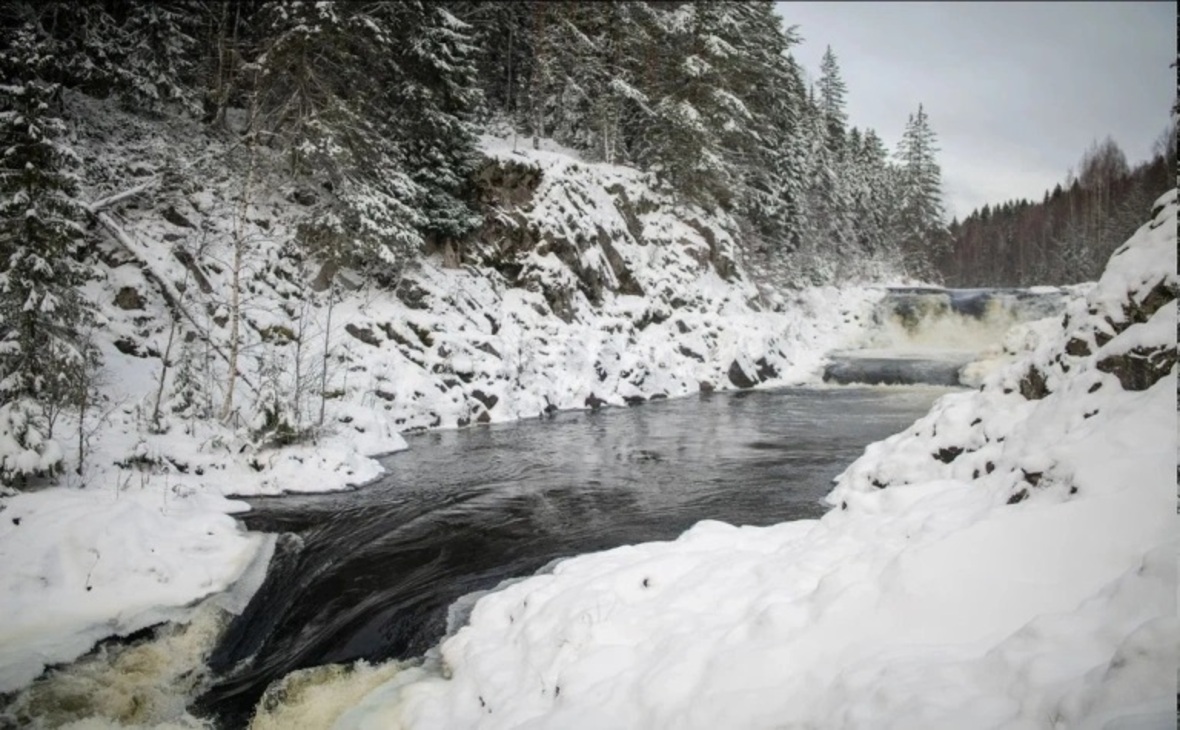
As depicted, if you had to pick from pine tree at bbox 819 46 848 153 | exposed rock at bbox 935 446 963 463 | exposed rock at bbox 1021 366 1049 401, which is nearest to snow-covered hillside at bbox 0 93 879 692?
exposed rock at bbox 935 446 963 463

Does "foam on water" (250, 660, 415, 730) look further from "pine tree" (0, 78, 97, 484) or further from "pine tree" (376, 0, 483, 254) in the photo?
"pine tree" (376, 0, 483, 254)

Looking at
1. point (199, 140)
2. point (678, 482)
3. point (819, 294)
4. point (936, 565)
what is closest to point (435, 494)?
point (678, 482)

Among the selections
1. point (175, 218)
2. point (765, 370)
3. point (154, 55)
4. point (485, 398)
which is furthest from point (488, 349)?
point (765, 370)

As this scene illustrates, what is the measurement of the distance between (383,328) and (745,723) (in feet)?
50.3

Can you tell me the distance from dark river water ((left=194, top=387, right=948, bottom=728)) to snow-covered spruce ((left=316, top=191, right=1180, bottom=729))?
1225 millimetres

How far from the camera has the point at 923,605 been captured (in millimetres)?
3418

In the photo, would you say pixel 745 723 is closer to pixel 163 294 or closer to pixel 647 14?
pixel 163 294

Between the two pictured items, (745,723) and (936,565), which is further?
(936,565)

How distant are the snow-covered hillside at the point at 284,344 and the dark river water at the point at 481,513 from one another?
79cm

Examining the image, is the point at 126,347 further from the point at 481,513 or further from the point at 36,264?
the point at 481,513

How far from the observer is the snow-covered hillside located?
6008 millimetres

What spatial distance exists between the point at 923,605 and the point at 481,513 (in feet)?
21.6

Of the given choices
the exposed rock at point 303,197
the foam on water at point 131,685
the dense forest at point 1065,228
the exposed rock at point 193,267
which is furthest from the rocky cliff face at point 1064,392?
the dense forest at point 1065,228

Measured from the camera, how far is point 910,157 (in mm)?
56219
